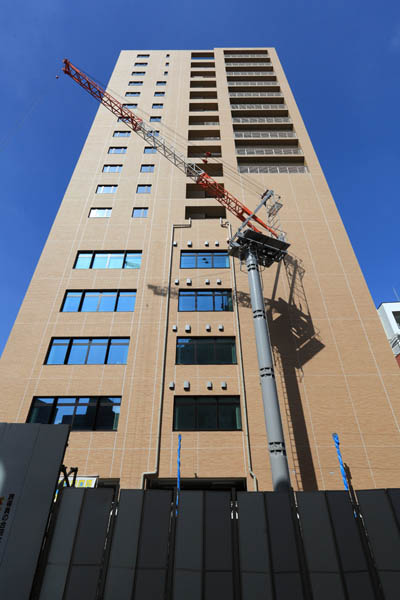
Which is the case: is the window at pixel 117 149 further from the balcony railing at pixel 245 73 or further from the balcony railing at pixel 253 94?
the balcony railing at pixel 245 73

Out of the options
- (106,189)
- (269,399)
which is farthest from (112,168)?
(269,399)

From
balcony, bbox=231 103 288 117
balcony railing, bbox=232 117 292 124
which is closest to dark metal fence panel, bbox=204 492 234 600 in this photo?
balcony railing, bbox=232 117 292 124

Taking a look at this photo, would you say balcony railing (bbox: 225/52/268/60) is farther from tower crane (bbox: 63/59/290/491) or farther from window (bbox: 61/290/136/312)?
window (bbox: 61/290/136/312)

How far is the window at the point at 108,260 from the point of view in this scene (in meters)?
27.1

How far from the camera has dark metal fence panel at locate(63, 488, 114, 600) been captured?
23.3 feet

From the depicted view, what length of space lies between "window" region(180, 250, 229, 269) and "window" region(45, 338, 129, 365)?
9006 mm

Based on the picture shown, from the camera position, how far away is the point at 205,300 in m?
25.6

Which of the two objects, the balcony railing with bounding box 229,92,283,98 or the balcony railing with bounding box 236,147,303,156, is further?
the balcony railing with bounding box 229,92,283,98

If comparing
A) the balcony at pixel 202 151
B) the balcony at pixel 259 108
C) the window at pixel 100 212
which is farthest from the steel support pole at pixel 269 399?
the balcony at pixel 259 108

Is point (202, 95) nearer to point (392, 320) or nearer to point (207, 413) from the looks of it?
Answer: point (392, 320)

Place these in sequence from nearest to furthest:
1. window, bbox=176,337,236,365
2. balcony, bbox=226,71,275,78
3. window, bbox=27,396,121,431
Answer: window, bbox=27,396,121,431 → window, bbox=176,337,236,365 → balcony, bbox=226,71,275,78

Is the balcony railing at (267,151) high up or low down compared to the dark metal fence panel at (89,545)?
up

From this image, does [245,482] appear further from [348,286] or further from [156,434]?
[348,286]

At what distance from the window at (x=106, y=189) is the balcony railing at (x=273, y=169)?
14507 mm
